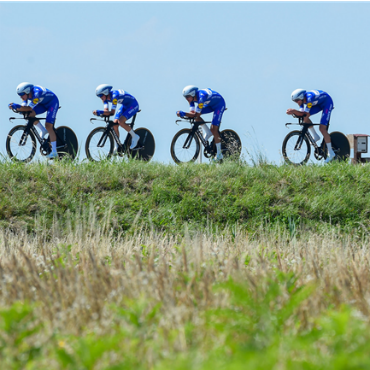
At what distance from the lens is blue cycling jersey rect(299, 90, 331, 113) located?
49.9 feet

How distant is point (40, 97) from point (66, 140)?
148cm

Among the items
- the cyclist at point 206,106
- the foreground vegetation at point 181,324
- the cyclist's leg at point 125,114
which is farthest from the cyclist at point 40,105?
the foreground vegetation at point 181,324

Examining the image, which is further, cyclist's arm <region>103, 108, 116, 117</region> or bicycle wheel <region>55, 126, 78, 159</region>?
bicycle wheel <region>55, 126, 78, 159</region>

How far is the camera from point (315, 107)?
15469mm

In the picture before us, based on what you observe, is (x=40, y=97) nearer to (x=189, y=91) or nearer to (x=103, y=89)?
(x=103, y=89)

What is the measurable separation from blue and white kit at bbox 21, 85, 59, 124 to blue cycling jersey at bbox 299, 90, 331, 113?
290 inches

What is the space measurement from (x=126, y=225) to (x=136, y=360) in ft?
23.3

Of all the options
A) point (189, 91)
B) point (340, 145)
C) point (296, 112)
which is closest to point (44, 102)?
point (189, 91)

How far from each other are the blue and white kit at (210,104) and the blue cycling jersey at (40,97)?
4.09 m

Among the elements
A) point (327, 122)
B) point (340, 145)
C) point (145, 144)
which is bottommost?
point (340, 145)

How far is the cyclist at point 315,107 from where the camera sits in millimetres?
15148

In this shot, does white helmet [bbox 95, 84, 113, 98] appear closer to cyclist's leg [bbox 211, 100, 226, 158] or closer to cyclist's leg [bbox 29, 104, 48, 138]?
cyclist's leg [bbox 29, 104, 48, 138]

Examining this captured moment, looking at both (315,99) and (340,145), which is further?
(340,145)

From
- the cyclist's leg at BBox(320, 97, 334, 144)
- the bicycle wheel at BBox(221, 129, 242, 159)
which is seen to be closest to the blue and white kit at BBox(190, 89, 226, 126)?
the bicycle wheel at BBox(221, 129, 242, 159)
